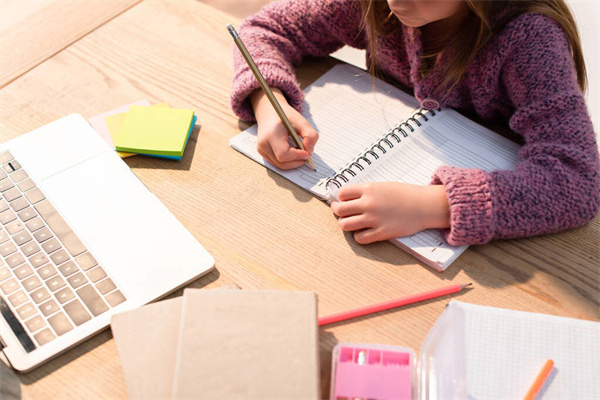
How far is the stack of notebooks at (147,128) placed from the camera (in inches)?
26.9

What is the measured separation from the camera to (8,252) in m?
0.57

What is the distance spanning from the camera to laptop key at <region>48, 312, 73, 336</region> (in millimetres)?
512

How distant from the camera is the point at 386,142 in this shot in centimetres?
70

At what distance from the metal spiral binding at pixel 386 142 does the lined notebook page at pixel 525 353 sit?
22 centimetres

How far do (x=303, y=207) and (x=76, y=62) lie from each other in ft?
1.52

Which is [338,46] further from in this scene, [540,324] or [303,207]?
[540,324]

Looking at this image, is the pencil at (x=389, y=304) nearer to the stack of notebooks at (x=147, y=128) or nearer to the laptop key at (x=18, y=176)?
the stack of notebooks at (x=147, y=128)

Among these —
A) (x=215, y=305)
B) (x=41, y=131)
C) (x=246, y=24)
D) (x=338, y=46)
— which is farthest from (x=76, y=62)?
(x=215, y=305)

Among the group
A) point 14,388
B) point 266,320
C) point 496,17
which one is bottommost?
point 14,388

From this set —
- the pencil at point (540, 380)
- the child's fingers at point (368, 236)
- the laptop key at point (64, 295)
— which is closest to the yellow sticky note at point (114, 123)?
the laptop key at point (64, 295)

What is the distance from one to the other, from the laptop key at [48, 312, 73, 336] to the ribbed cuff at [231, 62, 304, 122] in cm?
37

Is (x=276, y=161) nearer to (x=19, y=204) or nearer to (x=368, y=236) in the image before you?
(x=368, y=236)

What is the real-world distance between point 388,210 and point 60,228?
0.38m

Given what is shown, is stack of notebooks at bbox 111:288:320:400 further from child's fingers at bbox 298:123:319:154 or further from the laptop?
child's fingers at bbox 298:123:319:154
